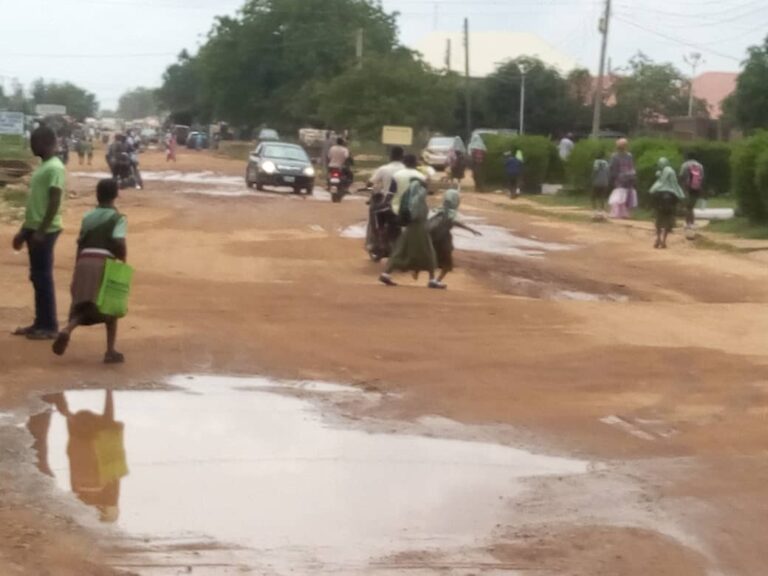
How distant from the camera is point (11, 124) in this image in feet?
147

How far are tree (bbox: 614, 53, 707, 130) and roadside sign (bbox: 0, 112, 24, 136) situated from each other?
4233 cm

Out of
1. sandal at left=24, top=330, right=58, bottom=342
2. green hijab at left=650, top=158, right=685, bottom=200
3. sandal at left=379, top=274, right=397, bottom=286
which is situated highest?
green hijab at left=650, top=158, right=685, bottom=200

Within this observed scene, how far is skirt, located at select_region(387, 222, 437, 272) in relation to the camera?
17.2 m

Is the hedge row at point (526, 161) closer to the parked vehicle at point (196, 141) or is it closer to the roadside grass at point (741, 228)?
the roadside grass at point (741, 228)

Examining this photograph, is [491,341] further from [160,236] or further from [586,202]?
[586,202]

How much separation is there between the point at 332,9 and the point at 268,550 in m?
89.3

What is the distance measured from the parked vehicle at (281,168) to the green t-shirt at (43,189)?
28327 millimetres

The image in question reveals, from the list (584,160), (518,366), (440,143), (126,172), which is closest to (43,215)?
(518,366)

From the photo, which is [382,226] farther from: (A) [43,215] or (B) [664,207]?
(A) [43,215]

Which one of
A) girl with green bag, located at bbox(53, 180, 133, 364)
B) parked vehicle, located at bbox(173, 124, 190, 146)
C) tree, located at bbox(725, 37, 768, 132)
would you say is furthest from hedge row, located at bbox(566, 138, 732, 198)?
parked vehicle, located at bbox(173, 124, 190, 146)

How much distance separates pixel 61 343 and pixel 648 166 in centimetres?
2560

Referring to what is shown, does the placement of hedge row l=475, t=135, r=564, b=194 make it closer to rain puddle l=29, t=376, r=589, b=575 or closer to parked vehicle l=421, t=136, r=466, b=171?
parked vehicle l=421, t=136, r=466, b=171

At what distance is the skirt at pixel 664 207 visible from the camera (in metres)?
25.1

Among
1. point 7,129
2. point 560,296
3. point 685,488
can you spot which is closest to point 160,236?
point 560,296
